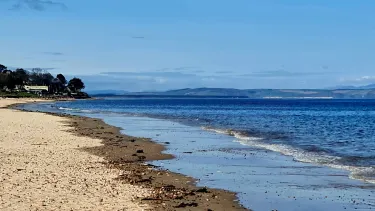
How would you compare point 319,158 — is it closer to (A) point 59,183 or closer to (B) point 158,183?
(B) point 158,183

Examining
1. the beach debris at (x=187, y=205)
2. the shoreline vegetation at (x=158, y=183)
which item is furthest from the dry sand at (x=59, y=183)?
the beach debris at (x=187, y=205)

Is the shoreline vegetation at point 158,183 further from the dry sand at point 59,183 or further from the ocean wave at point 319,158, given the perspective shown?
the ocean wave at point 319,158

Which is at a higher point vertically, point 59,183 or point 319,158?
point 59,183

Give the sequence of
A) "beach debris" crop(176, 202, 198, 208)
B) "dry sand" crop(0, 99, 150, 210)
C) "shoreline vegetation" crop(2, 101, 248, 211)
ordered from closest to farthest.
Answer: "dry sand" crop(0, 99, 150, 210) < "beach debris" crop(176, 202, 198, 208) < "shoreline vegetation" crop(2, 101, 248, 211)

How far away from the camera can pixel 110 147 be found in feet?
94.4

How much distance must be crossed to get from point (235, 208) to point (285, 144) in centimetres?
1983

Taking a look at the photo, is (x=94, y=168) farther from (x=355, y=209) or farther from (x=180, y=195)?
(x=355, y=209)

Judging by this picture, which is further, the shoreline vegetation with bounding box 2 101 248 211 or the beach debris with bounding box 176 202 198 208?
the shoreline vegetation with bounding box 2 101 248 211

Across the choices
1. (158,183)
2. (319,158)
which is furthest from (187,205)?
(319,158)

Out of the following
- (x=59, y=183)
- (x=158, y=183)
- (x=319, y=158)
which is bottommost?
(x=319, y=158)

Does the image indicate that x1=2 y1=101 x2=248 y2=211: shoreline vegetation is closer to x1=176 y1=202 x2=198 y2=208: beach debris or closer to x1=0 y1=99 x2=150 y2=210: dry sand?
x1=176 y1=202 x2=198 y2=208: beach debris

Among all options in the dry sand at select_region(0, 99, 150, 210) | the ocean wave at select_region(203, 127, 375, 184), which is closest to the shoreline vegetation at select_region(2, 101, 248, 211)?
the dry sand at select_region(0, 99, 150, 210)

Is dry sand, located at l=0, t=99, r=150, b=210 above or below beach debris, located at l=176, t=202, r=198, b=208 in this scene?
above

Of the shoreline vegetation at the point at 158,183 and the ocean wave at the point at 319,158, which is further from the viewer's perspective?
the ocean wave at the point at 319,158
